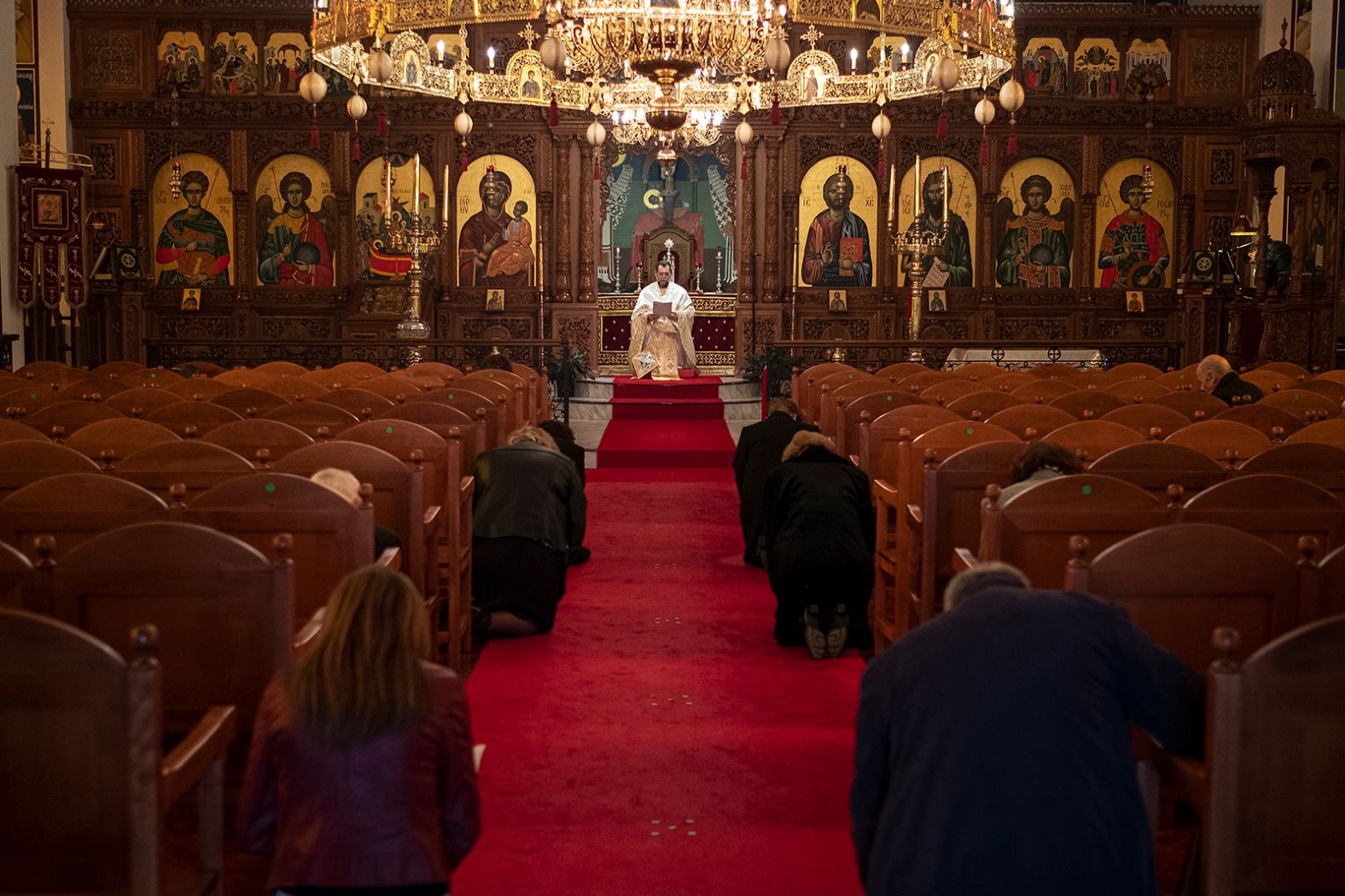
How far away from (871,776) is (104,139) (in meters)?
20.0

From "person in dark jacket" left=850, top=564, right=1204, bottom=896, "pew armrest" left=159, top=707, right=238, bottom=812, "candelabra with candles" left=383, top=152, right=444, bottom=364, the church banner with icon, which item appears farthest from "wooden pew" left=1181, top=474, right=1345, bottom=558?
the church banner with icon

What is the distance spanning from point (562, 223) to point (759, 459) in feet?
40.5

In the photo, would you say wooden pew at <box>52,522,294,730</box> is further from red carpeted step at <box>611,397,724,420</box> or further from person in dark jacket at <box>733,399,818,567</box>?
red carpeted step at <box>611,397,724,420</box>

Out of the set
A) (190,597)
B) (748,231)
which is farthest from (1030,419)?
(748,231)

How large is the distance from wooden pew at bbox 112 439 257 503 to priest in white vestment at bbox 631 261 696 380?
566 inches

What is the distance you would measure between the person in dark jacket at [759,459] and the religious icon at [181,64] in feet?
46.1

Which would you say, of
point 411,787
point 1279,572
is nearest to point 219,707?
point 411,787

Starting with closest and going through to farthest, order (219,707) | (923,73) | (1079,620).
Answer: (1079,620), (219,707), (923,73)

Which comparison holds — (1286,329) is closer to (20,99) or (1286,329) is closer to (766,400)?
(766,400)

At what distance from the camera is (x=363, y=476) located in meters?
6.18

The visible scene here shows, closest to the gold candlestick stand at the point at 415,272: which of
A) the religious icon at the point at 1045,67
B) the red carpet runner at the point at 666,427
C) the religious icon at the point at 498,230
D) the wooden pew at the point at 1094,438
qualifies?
the religious icon at the point at 498,230

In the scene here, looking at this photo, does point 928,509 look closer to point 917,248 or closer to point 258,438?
point 258,438

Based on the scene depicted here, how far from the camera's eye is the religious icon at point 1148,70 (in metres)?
20.8

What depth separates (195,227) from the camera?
68.4ft
